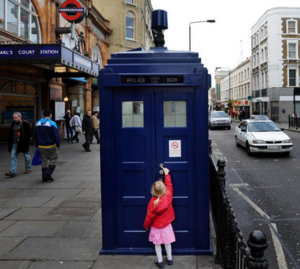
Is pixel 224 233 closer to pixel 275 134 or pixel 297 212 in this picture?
pixel 297 212

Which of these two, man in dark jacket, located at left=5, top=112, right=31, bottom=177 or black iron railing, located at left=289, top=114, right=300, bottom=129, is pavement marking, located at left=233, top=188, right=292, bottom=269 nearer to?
man in dark jacket, located at left=5, top=112, right=31, bottom=177

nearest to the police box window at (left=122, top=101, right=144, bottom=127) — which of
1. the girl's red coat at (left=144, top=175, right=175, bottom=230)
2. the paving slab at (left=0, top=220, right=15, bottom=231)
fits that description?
the girl's red coat at (left=144, top=175, right=175, bottom=230)

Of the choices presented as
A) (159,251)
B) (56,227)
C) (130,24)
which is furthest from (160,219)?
(130,24)

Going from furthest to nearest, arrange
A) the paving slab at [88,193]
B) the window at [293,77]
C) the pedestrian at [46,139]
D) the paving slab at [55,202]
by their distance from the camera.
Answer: the window at [293,77] < the pedestrian at [46,139] < the paving slab at [88,193] < the paving slab at [55,202]

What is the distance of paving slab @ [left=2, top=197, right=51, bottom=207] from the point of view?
6.09 meters

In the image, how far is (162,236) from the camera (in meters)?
3.57

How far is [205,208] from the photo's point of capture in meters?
3.78

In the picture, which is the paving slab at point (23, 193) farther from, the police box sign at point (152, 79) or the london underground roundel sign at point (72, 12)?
the london underground roundel sign at point (72, 12)

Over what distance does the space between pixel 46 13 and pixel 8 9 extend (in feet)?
9.86

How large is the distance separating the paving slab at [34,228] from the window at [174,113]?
8.10ft

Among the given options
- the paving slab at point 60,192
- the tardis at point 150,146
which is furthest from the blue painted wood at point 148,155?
the paving slab at point 60,192

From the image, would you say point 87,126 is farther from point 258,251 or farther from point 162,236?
point 258,251

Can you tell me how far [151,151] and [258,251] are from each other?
2006 mm

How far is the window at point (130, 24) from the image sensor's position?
3312 cm
